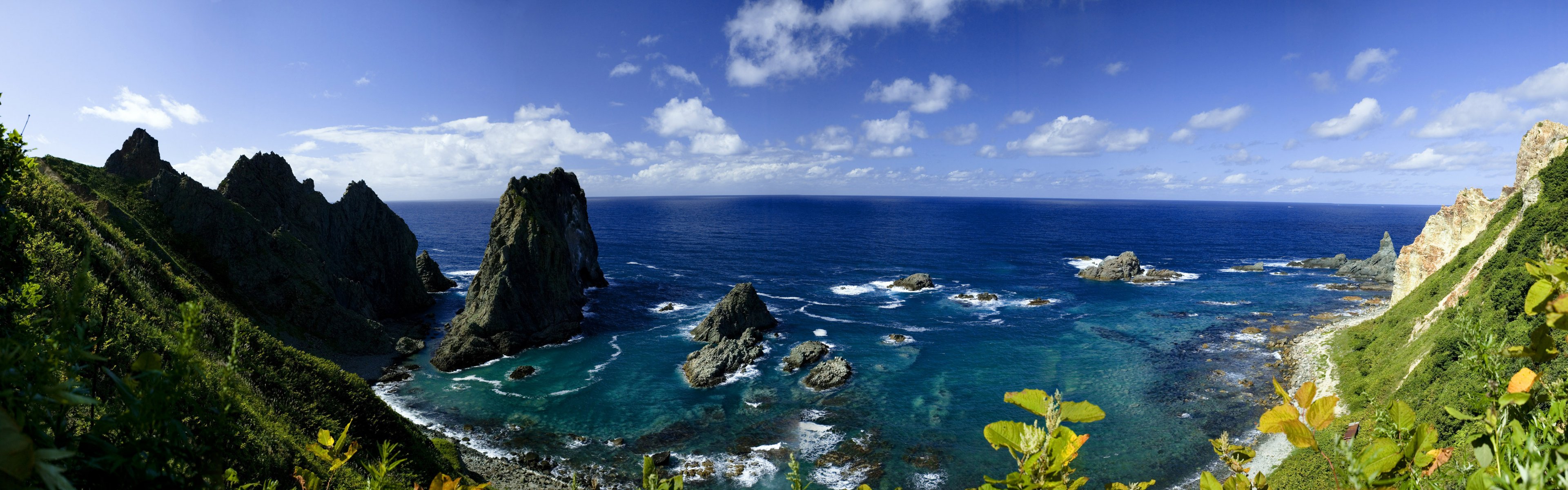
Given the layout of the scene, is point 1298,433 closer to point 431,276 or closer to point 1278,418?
point 1278,418

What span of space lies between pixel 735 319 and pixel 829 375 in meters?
13.6

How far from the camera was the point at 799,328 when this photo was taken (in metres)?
62.0

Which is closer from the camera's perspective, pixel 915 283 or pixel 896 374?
pixel 896 374

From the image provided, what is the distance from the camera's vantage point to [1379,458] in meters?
4.19

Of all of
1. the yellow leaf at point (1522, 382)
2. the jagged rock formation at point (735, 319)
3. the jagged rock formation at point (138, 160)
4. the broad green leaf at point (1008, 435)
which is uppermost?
the jagged rock formation at point (138, 160)

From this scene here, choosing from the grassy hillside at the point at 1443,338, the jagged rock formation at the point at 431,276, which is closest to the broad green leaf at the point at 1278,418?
the grassy hillside at the point at 1443,338

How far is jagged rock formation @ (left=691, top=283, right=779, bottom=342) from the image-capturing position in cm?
5631

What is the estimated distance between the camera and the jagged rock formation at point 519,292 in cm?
5184

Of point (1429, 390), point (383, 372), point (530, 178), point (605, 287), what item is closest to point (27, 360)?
point (1429, 390)

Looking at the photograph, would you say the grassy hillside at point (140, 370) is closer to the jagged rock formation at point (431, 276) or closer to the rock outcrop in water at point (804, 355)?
the rock outcrop in water at point (804, 355)

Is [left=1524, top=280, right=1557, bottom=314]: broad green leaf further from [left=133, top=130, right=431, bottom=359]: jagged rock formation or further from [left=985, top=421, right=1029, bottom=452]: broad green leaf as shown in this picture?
[left=133, top=130, right=431, bottom=359]: jagged rock formation

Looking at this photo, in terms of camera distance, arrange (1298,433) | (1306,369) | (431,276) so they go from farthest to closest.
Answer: (431,276) < (1306,369) < (1298,433)

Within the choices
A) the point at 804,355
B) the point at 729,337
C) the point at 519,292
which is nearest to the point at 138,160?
the point at 519,292

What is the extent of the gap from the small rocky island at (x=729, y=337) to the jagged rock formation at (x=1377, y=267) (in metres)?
94.9
